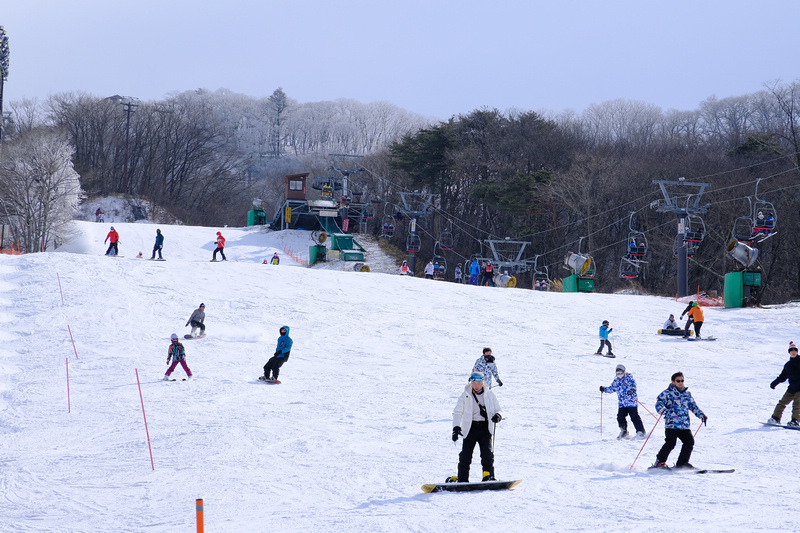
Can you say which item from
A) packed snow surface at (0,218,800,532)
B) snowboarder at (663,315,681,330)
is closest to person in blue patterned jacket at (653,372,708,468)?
packed snow surface at (0,218,800,532)

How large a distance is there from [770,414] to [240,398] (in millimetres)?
9734

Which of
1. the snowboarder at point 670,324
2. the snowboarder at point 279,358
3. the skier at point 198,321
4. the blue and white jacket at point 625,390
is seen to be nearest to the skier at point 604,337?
the snowboarder at point 670,324

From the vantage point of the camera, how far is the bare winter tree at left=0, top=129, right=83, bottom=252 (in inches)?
2144

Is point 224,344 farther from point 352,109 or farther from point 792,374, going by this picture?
point 352,109

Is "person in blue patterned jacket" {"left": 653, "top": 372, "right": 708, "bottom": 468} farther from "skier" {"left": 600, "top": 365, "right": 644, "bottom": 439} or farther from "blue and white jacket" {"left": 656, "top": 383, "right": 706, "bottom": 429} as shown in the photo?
"skier" {"left": 600, "top": 365, "right": 644, "bottom": 439}

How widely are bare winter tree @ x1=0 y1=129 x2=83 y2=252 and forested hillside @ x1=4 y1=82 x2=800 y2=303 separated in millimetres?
4326

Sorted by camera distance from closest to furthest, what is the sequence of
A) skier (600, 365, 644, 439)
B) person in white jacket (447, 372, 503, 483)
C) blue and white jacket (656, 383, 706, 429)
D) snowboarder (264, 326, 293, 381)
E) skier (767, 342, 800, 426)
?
1. person in white jacket (447, 372, 503, 483)
2. blue and white jacket (656, 383, 706, 429)
3. skier (600, 365, 644, 439)
4. skier (767, 342, 800, 426)
5. snowboarder (264, 326, 293, 381)

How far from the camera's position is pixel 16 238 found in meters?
57.2

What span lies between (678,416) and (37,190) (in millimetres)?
55120

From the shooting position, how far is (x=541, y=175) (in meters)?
53.8

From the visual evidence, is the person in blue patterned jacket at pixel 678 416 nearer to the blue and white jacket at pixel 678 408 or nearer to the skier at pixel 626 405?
the blue and white jacket at pixel 678 408

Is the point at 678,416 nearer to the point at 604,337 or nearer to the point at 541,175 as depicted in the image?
the point at 604,337

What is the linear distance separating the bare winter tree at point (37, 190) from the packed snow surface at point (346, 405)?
94.2ft

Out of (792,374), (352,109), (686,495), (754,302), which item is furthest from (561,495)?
(352,109)
